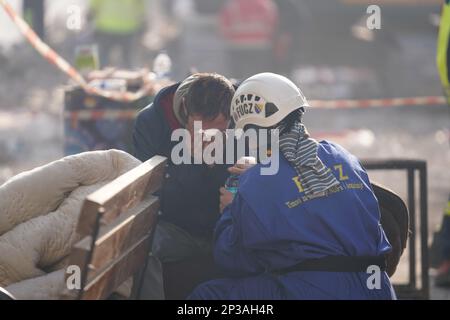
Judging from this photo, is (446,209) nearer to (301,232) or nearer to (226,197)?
(226,197)

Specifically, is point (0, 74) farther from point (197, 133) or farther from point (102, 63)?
point (197, 133)

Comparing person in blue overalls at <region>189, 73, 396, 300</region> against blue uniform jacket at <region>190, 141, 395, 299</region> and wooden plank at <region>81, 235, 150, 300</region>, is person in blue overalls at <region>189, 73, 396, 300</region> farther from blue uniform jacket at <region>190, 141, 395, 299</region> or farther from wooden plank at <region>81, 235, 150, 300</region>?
wooden plank at <region>81, 235, 150, 300</region>

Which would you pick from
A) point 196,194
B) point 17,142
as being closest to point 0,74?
point 17,142

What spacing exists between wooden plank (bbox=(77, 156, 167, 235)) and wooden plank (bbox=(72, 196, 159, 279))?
0.04 metres

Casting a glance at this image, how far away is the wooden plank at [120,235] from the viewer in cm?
375

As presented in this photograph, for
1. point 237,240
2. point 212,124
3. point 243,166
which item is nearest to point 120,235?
point 237,240

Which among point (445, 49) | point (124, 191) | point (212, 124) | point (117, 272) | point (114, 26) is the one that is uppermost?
point (114, 26)

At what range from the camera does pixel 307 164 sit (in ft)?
13.9

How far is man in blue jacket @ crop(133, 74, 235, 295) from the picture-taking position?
5227 millimetres

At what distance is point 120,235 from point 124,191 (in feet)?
0.56

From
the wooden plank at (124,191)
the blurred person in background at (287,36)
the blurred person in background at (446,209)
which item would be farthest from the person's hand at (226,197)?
the blurred person in background at (287,36)

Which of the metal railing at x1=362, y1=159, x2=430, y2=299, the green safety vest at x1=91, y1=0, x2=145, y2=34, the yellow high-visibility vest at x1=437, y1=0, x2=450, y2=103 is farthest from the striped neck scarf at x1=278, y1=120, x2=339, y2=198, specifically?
the green safety vest at x1=91, y1=0, x2=145, y2=34

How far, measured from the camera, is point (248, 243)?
13.8 ft

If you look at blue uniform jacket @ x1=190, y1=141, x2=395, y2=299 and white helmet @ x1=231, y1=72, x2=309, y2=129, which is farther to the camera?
white helmet @ x1=231, y1=72, x2=309, y2=129
